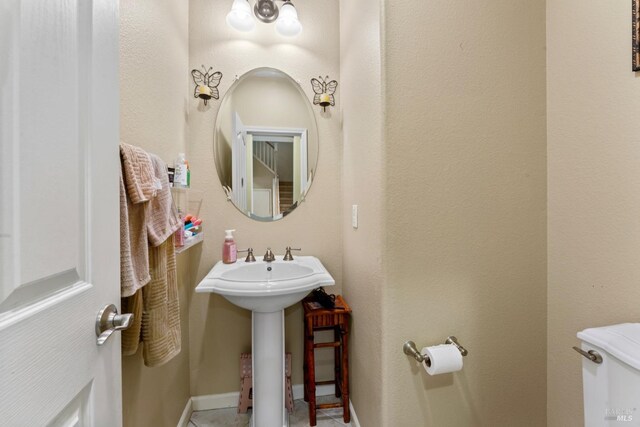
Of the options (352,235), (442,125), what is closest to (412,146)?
(442,125)

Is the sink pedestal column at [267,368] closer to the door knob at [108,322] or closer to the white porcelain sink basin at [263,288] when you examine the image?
the white porcelain sink basin at [263,288]

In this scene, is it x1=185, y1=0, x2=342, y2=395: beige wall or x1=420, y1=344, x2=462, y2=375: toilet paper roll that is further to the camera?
x1=185, y1=0, x2=342, y2=395: beige wall

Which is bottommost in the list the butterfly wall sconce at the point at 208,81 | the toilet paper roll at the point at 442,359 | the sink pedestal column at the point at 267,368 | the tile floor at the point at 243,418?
the tile floor at the point at 243,418

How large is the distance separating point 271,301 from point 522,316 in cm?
110

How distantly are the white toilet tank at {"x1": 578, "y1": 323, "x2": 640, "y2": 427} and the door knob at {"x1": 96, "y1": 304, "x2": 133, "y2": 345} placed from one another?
1.24 m

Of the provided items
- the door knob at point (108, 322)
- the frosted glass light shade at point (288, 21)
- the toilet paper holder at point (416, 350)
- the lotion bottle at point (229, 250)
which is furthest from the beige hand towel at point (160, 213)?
the frosted glass light shade at point (288, 21)

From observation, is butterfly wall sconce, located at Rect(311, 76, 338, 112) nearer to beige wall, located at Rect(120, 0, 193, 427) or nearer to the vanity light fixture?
the vanity light fixture

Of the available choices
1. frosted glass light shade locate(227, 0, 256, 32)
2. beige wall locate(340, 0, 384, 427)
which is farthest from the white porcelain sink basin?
frosted glass light shade locate(227, 0, 256, 32)

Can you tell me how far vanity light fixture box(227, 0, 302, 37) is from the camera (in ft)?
5.03

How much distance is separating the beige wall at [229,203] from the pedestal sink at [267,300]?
Result: 7.7 inches

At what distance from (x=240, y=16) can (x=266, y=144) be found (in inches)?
29.0

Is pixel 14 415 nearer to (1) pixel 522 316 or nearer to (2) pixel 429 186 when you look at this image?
(2) pixel 429 186

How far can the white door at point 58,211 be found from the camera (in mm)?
360

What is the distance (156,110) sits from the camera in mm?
1136
